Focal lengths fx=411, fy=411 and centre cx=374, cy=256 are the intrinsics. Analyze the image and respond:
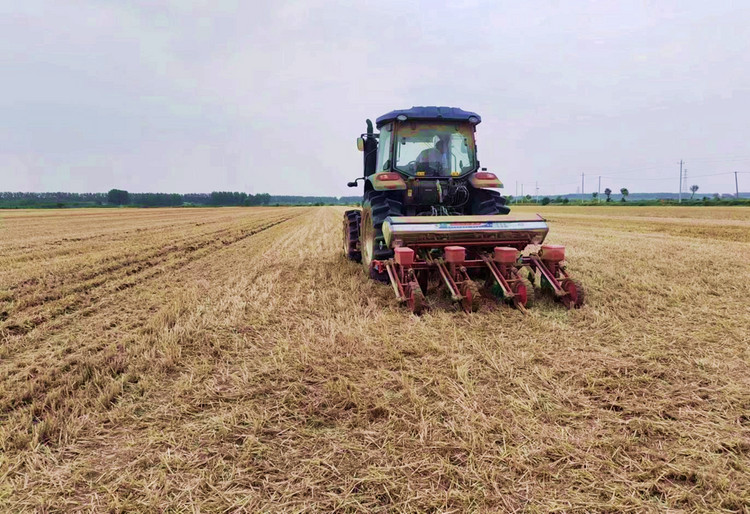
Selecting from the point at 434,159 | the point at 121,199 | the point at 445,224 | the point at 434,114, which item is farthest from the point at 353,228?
the point at 121,199

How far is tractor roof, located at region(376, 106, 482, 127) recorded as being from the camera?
5695mm

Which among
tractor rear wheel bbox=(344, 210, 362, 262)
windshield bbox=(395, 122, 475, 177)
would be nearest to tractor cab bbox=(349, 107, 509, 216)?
windshield bbox=(395, 122, 475, 177)

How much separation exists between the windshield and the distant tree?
85522 mm

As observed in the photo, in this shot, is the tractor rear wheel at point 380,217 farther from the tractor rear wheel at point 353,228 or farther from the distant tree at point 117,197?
the distant tree at point 117,197

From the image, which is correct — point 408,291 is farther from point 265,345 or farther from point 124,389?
point 124,389

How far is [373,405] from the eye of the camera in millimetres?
2518

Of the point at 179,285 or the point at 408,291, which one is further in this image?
the point at 179,285

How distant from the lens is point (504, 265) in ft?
15.6

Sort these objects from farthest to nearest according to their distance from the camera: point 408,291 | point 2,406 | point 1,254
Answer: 1. point 1,254
2. point 408,291
3. point 2,406

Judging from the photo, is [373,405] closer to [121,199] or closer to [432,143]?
[432,143]

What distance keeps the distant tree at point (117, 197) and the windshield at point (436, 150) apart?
8552cm

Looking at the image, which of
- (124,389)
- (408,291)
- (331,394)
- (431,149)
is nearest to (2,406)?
(124,389)

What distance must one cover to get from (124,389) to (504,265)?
384 cm

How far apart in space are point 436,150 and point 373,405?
4309 mm
